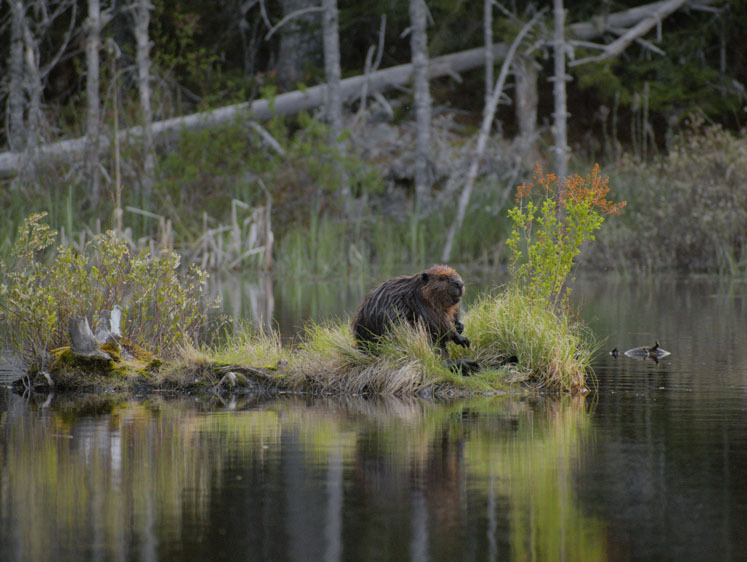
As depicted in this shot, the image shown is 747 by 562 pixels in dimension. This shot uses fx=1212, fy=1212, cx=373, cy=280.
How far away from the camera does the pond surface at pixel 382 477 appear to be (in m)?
5.67

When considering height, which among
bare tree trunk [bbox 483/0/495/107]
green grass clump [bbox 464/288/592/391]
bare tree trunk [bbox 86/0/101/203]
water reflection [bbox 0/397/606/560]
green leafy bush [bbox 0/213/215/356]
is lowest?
water reflection [bbox 0/397/606/560]

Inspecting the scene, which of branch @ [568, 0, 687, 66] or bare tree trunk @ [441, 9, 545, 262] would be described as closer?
bare tree trunk @ [441, 9, 545, 262]

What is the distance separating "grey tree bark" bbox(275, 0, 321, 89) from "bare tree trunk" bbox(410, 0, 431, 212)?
20.8ft

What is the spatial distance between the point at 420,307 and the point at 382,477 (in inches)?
169

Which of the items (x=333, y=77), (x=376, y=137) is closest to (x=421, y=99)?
(x=333, y=77)

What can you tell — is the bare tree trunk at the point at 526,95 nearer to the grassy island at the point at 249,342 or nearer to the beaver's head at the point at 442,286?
the grassy island at the point at 249,342

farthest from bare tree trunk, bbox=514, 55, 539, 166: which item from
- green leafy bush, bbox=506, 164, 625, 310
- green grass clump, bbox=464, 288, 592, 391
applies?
green grass clump, bbox=464, 288, 592, 391

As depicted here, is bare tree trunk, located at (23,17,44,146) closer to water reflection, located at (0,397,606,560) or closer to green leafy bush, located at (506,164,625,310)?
green leafy bush, located at (506,164,625,310)

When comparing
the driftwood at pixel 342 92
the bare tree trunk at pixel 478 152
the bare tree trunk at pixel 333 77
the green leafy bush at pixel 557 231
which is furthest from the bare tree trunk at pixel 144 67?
the green leafy bush at pixel 557 231

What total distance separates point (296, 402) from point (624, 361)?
465 cm

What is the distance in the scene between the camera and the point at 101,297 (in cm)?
1246

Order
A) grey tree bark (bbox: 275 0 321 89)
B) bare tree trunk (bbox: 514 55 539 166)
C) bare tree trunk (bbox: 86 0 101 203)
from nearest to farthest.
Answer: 1. bare tree trunk (bbox: 86 0 101 203)
2. bare tree trunk (bbox: 514 55 539 166)
3. grey tree bark (bbox: 275 0 321 89)

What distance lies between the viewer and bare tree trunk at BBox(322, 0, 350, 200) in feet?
99.5

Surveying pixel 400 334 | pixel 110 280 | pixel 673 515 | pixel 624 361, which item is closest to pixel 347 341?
pixel 400 334
